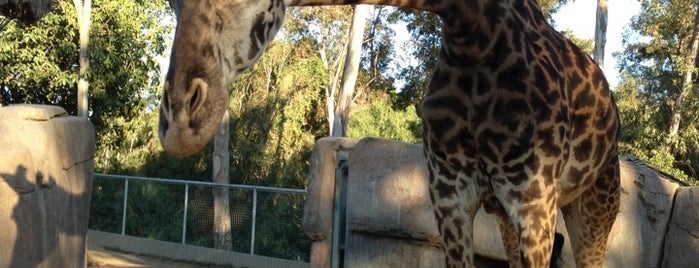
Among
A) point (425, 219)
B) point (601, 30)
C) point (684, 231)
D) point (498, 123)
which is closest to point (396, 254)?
point (425, 219)

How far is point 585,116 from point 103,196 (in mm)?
14735

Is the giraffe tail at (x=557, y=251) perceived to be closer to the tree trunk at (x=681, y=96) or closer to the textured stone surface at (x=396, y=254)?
the textured stone surface at (x=396, y=254)

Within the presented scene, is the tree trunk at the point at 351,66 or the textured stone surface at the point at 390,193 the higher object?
the tree trunk at the point at 351,66

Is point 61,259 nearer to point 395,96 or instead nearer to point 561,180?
point 561,180

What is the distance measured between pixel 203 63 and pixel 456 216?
174cm

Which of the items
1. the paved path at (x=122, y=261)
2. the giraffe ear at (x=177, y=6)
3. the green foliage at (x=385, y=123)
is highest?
the green foliage at (x=385, y=123)

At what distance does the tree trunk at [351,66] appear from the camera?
17359 mm

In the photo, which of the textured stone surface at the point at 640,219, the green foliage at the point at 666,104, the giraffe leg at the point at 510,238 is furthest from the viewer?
the green foliage at the point at 666,104

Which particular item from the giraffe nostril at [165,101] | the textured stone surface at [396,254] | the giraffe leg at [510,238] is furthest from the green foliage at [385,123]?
the giraffe nostril at [165,101]

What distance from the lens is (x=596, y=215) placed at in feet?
13.6

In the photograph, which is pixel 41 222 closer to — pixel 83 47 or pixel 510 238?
pixel 510 238

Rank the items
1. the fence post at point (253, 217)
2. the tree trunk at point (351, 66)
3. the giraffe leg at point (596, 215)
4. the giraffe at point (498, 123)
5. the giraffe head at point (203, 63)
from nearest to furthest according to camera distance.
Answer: the giraffe head at point (203, 63)
the giraffe at point (498, 123)
the giraffe leg at point (596, 215)
the fence post at point (253, 217)
the tree trunk at point (351, 66)

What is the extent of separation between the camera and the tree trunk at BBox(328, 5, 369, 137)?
17.4 meters

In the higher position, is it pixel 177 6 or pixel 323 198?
pixel 177 6
